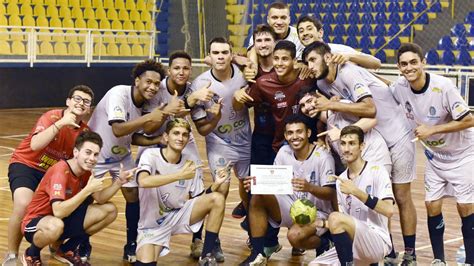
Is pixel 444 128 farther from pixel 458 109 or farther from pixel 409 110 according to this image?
pixel 409 110

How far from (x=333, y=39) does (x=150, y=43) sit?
14.6 ft

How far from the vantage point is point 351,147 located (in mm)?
5891

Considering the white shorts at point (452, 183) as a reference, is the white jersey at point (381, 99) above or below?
above

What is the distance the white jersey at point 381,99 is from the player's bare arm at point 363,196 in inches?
33.1

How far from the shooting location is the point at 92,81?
19562 mm

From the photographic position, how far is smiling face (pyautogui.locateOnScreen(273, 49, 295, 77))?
6.41m

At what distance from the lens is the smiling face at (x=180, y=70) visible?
6586 millimetres

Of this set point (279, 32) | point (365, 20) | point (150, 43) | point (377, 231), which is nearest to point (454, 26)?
point (365, 20)

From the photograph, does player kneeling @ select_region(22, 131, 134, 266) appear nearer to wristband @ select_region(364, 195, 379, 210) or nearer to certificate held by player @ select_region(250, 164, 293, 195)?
certificate held by player @ select_region(250, 164, 293, 195)

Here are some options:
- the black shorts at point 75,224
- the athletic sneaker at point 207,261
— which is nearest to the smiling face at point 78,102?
the black shorts at point 75,224

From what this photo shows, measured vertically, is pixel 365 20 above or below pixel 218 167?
above

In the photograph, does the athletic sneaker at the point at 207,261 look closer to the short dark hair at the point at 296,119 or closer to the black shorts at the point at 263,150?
the black shorts at the point at 263,150

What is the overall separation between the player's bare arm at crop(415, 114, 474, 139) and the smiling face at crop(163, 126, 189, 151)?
165cm

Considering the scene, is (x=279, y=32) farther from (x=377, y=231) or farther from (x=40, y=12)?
(x=40, y=12)
